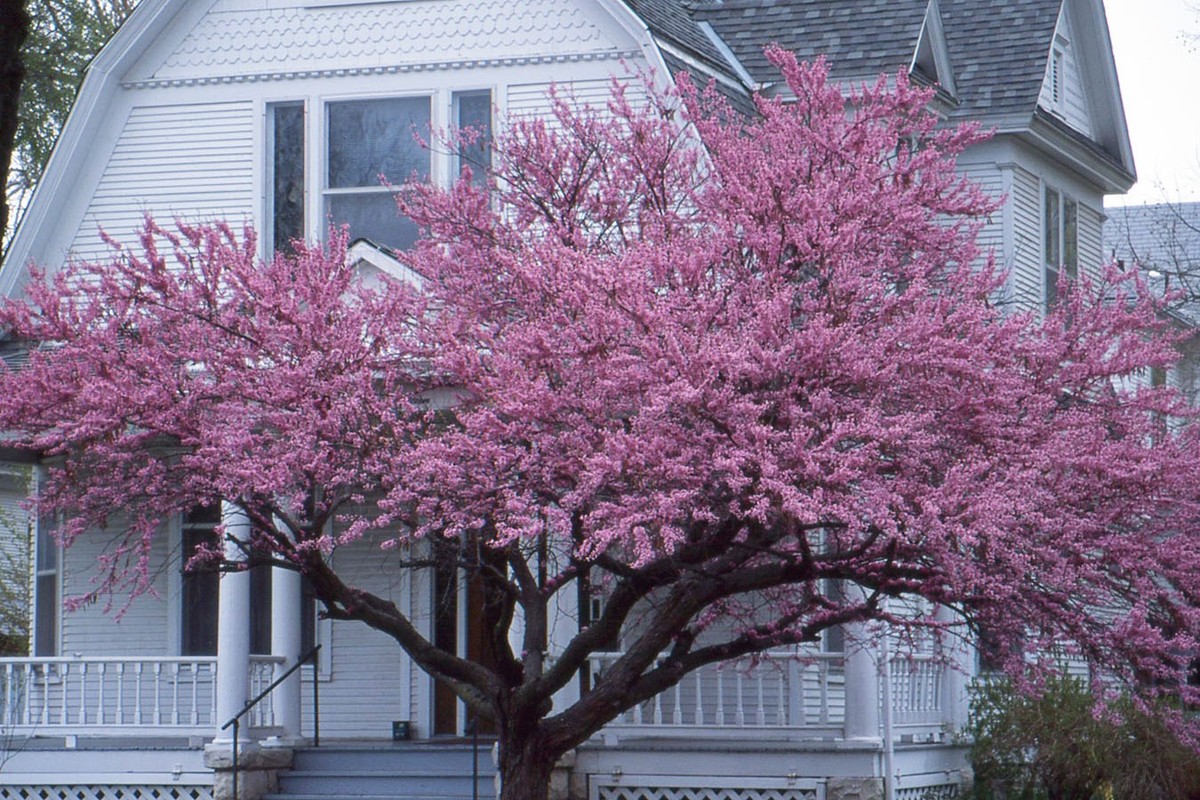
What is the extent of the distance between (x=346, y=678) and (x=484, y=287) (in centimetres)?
619

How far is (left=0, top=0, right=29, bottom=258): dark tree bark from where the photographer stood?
6699 mm

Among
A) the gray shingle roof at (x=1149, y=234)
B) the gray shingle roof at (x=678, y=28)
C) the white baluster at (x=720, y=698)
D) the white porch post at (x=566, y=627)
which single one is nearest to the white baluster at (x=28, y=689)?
the white porch post at (x=566, y=627)

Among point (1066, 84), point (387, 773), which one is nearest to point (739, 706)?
point (387, 773)

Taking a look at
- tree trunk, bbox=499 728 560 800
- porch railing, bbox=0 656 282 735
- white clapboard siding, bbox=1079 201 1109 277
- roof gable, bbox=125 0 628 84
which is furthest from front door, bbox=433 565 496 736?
white clapboard siding, bbox=1079 201 1109 277

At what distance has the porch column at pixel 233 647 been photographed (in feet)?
48.2

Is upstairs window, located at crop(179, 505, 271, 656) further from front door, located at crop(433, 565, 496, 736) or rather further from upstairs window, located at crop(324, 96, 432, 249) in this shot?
upstairs window, located at crop(324, 96, 432, 249)

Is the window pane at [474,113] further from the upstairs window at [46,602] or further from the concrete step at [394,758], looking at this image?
the upstairs window at [46,602]

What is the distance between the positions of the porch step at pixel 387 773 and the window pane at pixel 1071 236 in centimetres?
953

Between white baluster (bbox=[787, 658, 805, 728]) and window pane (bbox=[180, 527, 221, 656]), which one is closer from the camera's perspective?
white baluster (bbox=[787, 658, 805, 728])

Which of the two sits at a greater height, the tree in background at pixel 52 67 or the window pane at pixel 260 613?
the tree in background at pixel 52 67

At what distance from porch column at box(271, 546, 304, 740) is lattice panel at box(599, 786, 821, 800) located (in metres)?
2.94

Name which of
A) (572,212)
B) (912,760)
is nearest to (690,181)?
(572,212)

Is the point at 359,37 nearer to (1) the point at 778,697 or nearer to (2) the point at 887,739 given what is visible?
(1) the point at 778,697

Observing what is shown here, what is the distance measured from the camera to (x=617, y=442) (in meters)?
9.45
